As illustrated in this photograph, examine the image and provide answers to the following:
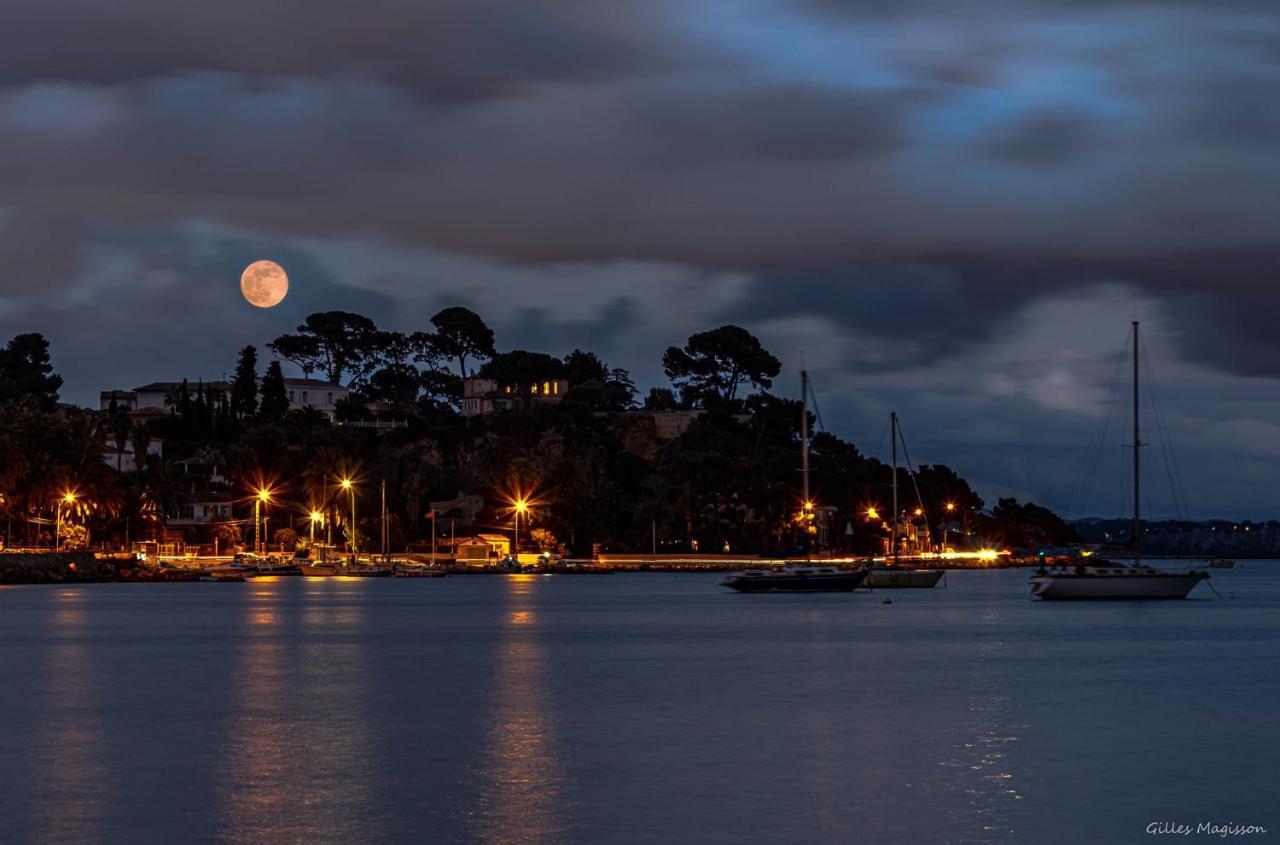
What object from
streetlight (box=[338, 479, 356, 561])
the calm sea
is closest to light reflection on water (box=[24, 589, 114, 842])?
the calm sea

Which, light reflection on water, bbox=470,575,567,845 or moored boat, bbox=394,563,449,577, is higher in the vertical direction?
moored boat, bbox=394,563,449,577

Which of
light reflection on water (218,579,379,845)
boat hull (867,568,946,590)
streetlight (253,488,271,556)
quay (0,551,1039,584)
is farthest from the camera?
streetlight (253,488,271,556)

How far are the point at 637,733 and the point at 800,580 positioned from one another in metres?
82.4

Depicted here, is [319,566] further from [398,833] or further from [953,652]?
[398,833]

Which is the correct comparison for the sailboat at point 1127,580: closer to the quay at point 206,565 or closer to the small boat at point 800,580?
the small boat at point 800,580

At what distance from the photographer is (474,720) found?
43.0 meters

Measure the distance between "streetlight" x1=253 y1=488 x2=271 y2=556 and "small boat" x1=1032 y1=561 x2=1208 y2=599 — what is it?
105139mm

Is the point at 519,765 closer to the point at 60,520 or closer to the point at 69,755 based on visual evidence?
the point at 69,755

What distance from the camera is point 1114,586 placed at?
10431 cm

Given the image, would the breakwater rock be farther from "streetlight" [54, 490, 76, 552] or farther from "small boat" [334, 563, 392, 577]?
"small boat" [334, 563, 392, 577]

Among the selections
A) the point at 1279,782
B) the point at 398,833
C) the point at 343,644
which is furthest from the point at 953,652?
the point at 398,833

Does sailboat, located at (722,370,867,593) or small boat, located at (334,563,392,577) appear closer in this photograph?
sailboat, located at (722,370,867,593)

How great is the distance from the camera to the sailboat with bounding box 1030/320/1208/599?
321 ft

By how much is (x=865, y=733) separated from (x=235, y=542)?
545 ft
